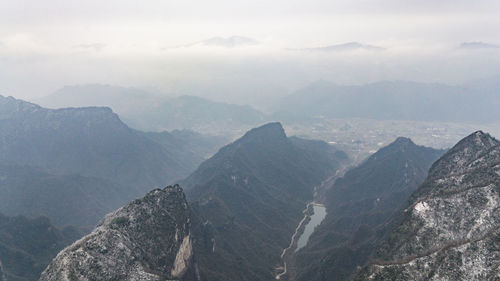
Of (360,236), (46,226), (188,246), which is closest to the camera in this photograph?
(188,246)

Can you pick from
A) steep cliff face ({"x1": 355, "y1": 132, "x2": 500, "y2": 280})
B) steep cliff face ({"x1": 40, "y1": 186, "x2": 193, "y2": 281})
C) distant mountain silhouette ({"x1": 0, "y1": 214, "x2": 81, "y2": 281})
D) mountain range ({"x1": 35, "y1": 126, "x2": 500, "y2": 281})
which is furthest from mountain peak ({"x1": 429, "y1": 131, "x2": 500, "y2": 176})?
distant mountain silhouette ({"x1": 0, "y1": 214, "x2": 81, "y2": 281})


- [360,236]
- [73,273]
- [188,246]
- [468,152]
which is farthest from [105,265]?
[468,152]

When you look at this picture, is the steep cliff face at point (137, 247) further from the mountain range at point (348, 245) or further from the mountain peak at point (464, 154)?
the mountain peak at point (464, 154)

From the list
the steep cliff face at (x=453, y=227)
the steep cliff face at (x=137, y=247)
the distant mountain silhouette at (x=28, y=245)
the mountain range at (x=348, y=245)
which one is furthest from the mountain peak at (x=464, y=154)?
the distant mountain silhouette at (x=28, y=245)

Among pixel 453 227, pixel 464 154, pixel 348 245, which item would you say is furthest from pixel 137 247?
pixel 464 154

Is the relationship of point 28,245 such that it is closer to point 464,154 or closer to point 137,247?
point 137,247

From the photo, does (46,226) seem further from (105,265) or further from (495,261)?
(495,261)
